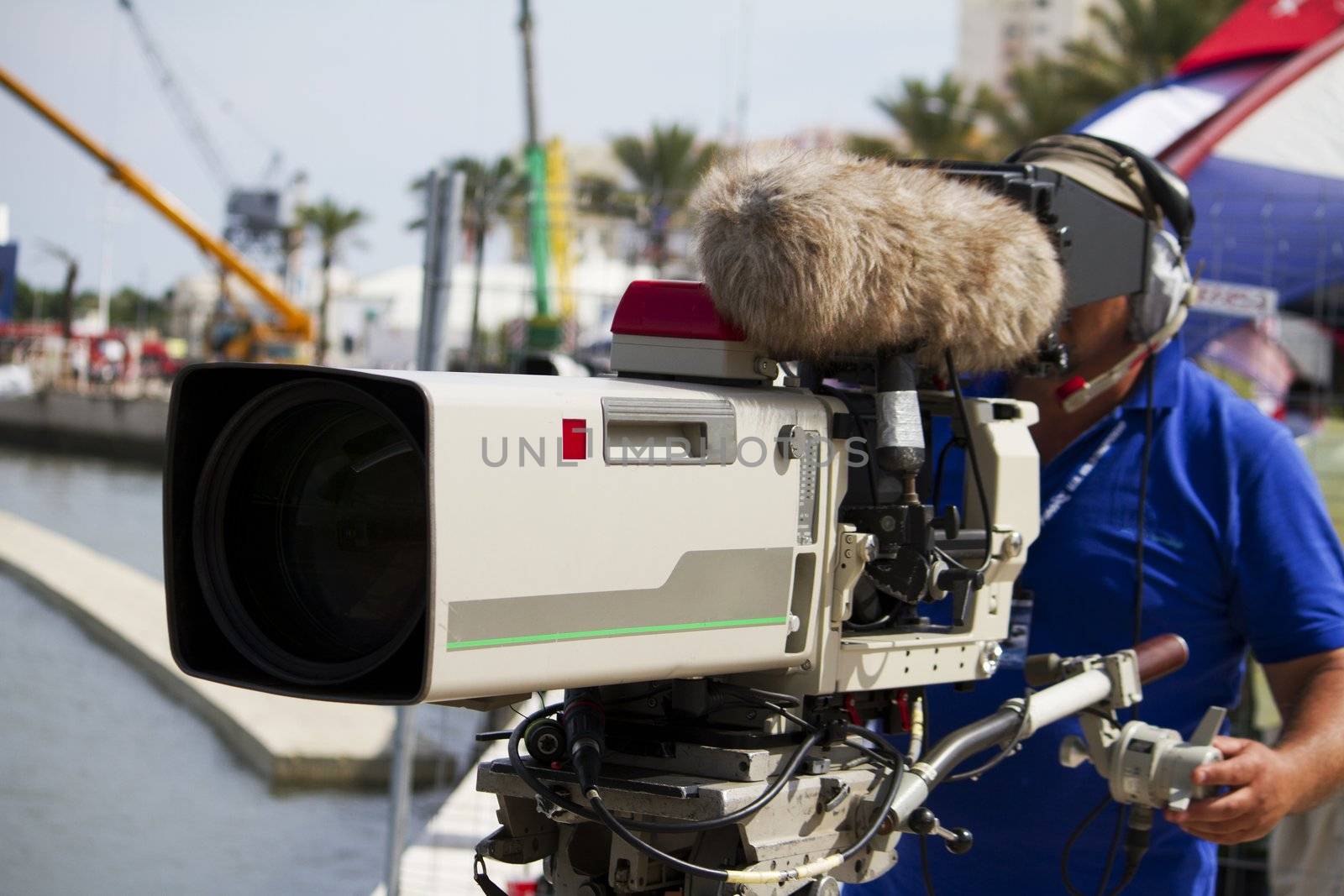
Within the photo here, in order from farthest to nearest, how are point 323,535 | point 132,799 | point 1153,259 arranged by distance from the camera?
1. point 132,799
2. point 1153,259
3. point 323,535

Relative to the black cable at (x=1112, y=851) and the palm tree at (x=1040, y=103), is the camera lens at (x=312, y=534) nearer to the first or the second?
the black cable at (x=1112, y=851)

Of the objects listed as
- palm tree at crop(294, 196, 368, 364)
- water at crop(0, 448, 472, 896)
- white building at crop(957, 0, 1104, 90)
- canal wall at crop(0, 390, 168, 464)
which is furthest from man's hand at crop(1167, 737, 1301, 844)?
white building at crop(957, 0, 1104, 90)

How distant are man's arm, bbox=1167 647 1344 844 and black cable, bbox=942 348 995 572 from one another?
0.39 metres

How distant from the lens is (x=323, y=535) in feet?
4.95

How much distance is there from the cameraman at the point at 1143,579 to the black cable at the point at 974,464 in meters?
0.38

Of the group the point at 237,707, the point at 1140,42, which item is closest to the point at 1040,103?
the point at 1140,42

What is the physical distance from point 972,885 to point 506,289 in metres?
2.92

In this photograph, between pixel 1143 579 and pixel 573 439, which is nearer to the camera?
pixel 573 439

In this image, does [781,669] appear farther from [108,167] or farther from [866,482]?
[108,167]

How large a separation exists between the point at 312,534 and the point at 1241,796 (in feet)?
4.10

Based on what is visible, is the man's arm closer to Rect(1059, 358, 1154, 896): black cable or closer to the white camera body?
Rect(1059, 358, 1154, 896): black cable

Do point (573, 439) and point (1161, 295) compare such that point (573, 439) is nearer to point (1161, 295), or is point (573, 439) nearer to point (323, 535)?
point (323, 535)

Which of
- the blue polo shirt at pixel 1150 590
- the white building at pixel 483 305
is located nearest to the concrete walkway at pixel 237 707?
the white building at pixel 483 305

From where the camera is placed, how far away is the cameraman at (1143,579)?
2207 mm
